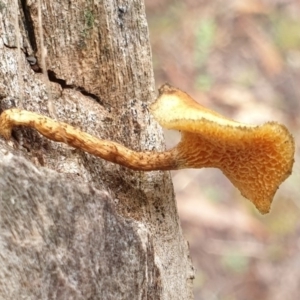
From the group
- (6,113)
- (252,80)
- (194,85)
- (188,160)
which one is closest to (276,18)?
(252,80)

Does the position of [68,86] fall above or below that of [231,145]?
above

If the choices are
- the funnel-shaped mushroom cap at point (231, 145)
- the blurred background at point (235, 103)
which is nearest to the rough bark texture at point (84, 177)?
the funnel-shaped mushroom cap at point (231, 145)

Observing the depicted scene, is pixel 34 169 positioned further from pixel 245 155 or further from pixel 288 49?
Result: pixel 288 49

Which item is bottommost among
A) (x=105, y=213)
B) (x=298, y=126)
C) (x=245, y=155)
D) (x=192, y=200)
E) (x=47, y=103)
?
(x=105, y=213)

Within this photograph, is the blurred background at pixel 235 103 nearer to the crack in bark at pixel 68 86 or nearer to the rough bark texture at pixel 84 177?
the rough bark texture at pixel 84 177

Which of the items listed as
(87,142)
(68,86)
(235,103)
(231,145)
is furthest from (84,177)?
(235,103)

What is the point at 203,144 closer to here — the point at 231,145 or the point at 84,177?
the point at 231,145
